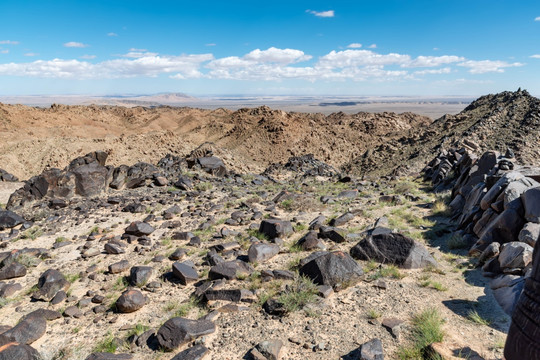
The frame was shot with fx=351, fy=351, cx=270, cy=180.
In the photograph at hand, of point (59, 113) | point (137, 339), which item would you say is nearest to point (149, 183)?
point (137, 339)

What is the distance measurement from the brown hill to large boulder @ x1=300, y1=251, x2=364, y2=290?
16.2 meters

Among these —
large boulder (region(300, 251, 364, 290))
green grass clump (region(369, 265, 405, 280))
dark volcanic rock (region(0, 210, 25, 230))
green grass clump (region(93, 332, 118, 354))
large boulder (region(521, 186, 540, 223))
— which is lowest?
green grass clump (region(93, 332, 118, 354))

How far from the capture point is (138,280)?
582 centimetres

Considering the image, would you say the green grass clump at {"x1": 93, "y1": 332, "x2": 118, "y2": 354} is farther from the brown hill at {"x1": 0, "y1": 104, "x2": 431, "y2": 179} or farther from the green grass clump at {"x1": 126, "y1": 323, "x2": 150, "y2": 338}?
the brown hill at {"x1": 0, "y1": 104, "x2": 431, "y2": 179}

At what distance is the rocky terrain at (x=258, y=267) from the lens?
4.16 m

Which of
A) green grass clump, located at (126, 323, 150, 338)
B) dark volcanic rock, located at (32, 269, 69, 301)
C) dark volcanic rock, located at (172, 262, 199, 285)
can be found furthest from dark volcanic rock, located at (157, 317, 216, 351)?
dark volcanic rock, located at (32, 269, 69, 301)

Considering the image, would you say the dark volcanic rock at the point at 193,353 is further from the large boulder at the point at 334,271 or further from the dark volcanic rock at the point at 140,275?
the dark volcanic rock at the point at 140,275

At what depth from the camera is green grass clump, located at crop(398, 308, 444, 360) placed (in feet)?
11.9

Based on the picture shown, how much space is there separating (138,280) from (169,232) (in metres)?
2.61

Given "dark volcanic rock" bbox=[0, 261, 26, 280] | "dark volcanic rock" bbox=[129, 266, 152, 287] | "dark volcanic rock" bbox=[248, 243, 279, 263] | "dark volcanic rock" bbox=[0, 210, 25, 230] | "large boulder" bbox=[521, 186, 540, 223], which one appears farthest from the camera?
"dark volcanic rock" bbox=[0, 210, 25, 230]

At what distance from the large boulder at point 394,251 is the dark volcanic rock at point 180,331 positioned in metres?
3.14

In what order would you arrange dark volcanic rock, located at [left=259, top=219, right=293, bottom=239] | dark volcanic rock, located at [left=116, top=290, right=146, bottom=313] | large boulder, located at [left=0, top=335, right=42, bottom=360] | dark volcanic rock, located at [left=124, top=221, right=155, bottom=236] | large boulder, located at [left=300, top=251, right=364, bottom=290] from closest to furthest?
1. large boulder, located at [left=0, top=335, right=42, bottom=360]
2. dark volcanic rock, located at [left=116, top=290, right=146, bottom=313]
3. large boulder, located at [left=300, top=251, right=364, bottom=290]
4. dark volcanic rock, located at [left=259, top=219, right=293, bottom=239]
5. dark volcanic rock, located at [left=124, top=221, right=155, bottom=236]

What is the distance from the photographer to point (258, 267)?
20.7 ft

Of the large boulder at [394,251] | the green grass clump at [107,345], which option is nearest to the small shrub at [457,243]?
the large boulder at [394,251]
